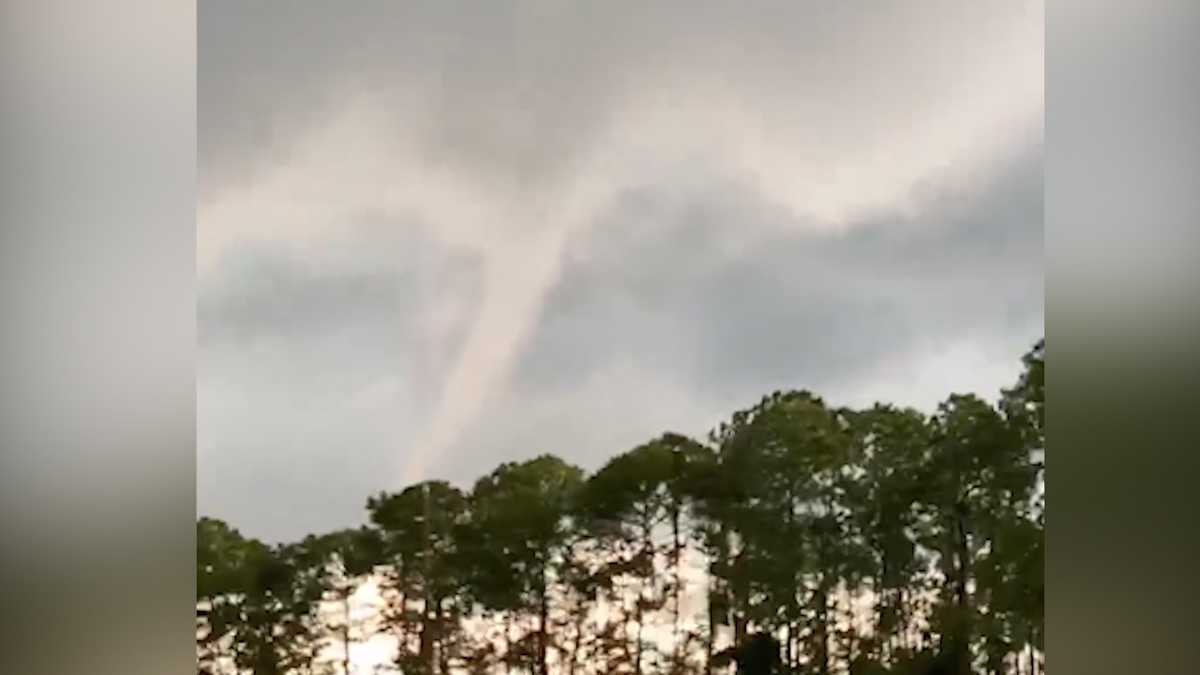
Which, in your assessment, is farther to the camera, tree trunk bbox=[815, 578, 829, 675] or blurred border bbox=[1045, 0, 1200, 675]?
tree trunk bbox=[815, 578, 829, 675]

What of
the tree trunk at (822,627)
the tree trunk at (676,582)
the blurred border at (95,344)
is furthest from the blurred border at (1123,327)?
the blurred border at (95,344)

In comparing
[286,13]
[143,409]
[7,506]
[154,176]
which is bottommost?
[7,506]

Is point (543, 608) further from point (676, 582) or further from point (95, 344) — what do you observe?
point (95, 344)

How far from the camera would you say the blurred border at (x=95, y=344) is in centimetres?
141

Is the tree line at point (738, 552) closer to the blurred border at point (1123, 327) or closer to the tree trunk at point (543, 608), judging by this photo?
the tree trunk at point (543, 608)

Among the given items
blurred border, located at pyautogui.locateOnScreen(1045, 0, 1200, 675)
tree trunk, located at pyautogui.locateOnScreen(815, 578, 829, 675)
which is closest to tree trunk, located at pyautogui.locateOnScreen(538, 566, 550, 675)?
tree trunk, located at pyautogui.locateOnScreen(815, 578, 829, 675)

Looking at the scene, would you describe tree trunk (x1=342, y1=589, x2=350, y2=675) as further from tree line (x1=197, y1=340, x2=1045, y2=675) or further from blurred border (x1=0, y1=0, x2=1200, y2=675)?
blurred border (x1=0, y1=0, x2=1200, y2=675)

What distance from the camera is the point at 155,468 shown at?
1458 millimetres

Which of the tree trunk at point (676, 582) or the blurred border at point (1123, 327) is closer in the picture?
the blurred border at point (1123, 327)

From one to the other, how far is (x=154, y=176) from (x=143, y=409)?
265mm

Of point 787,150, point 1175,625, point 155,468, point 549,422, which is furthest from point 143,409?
point 1175,625

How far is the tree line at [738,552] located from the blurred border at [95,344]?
1.01 feet

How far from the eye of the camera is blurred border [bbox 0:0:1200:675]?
141 centimetres

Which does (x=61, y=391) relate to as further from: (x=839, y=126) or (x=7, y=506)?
(x=839, y=126)
